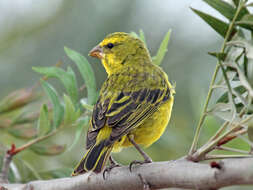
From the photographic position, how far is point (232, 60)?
1874 mm

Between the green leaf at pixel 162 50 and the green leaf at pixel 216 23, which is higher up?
the green leaf at pixel 216 23

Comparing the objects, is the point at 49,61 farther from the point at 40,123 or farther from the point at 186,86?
the point at 40,123

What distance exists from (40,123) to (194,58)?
2906mm

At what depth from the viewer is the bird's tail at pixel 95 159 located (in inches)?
95.3

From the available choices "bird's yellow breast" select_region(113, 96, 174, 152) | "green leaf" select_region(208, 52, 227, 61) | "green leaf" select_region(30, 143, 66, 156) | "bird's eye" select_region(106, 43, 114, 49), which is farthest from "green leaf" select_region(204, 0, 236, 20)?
"bird's eye" select_region(106, 43, 114, 49)

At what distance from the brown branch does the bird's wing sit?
56 centimetres

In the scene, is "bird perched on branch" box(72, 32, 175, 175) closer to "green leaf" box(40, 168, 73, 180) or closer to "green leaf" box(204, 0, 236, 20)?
"green leaf" box(40, 168, 73, 180)

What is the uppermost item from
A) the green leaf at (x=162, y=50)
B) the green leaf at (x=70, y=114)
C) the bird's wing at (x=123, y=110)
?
the green leaf at (x=162, y=50)

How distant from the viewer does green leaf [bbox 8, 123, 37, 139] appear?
10.6 feet

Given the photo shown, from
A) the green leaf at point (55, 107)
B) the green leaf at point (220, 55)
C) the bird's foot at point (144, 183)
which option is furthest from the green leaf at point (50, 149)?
the green leaf at point (220, 55)

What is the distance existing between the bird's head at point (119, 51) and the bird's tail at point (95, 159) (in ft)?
4.88

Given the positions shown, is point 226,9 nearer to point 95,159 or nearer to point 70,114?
point 95,159

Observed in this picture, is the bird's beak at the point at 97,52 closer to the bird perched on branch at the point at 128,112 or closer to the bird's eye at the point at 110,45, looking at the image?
the bird's eye at the point at 110,45

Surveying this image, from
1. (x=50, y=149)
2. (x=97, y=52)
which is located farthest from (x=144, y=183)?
(x=97, y=52)
